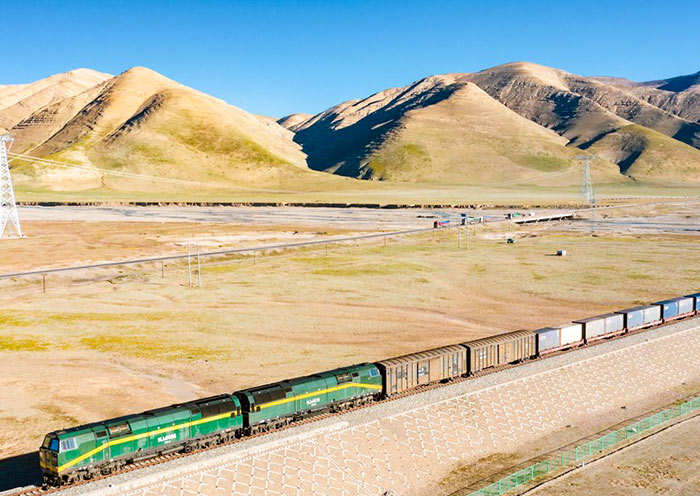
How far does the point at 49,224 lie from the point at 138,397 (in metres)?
139

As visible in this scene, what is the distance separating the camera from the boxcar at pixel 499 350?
143ft

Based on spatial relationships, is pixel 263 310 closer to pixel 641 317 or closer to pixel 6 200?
pixel 641 317

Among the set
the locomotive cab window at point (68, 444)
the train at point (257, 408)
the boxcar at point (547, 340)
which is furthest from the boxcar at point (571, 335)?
the locomotive cab window at point (68, 444)

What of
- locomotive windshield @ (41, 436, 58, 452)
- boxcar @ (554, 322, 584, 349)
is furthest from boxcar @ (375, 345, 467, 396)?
locomotive windshield @ (41, 436, 58, 452)

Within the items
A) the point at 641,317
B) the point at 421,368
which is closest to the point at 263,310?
the point at 421,368

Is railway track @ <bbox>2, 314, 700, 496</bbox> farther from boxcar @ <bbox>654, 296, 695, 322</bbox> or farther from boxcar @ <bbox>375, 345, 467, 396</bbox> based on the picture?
boxcar @ <bbox>654, 296, 695, 322</bbox>

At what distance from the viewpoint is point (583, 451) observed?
3403cm

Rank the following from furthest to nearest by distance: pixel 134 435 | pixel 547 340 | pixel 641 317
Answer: pixel 641 317 < pixel 547 340 < pixel 134 435

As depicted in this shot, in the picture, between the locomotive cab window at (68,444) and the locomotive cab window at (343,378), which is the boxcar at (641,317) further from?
the locomotive cab window at (68,444)

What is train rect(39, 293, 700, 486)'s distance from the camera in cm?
2892

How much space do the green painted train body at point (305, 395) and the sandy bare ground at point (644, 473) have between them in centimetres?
1186

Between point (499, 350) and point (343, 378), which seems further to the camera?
point (499, 350)

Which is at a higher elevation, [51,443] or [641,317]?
[51,443]

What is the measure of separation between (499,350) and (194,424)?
74.3 feet
